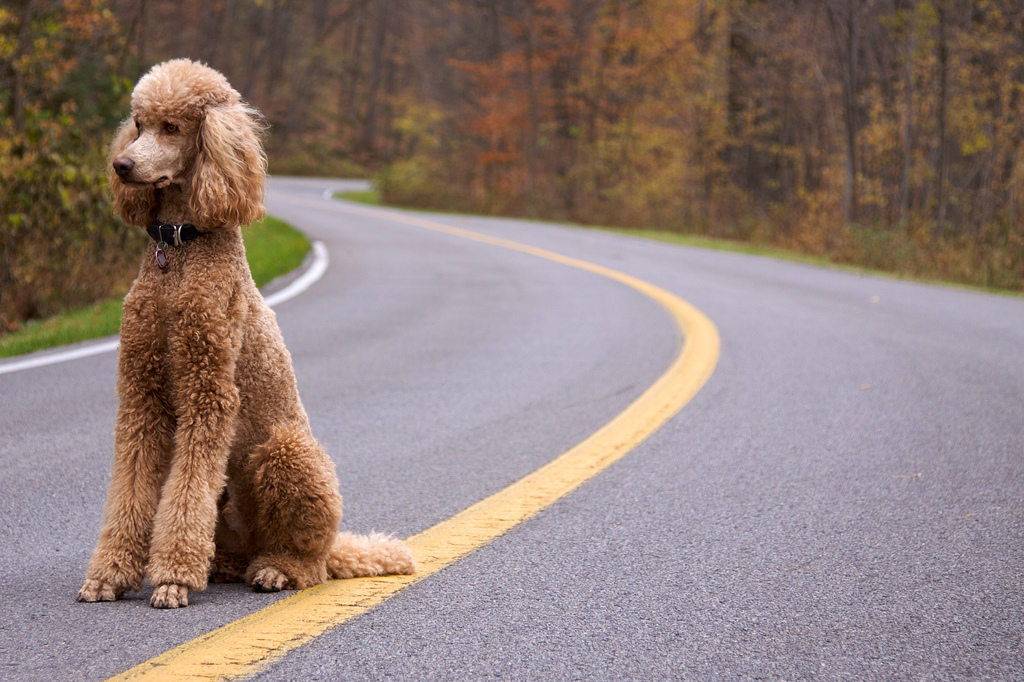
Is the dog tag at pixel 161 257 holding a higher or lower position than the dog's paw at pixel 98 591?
higher

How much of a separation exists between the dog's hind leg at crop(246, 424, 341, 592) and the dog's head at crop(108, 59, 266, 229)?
0.73 m

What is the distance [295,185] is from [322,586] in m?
40.5

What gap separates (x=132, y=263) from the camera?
35.2 ft

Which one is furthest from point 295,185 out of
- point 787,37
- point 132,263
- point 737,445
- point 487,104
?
point 737,445

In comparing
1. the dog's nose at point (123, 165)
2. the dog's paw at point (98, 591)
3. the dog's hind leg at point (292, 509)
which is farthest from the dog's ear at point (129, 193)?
the dog's paw at point (98, 591)

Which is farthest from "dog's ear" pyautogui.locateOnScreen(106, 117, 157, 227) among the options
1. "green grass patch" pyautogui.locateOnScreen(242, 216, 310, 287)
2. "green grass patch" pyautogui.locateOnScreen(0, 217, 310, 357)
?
"green grass patch" pyautogui.locateOnScreen(242, 216, 310, 287)

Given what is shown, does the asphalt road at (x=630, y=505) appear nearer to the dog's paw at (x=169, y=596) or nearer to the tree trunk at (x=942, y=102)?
the dog's paw at (x=169, y=596)

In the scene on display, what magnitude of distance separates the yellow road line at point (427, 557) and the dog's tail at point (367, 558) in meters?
0.04

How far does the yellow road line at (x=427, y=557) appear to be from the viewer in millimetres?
2482

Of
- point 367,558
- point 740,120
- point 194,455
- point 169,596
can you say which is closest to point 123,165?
point 194,455

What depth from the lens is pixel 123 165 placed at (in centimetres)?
271

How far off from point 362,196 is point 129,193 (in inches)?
1374

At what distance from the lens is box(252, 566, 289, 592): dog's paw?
297 centimetres

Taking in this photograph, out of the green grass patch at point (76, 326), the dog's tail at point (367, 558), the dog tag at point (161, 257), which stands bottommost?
the dog's tail at point (367, 558)
